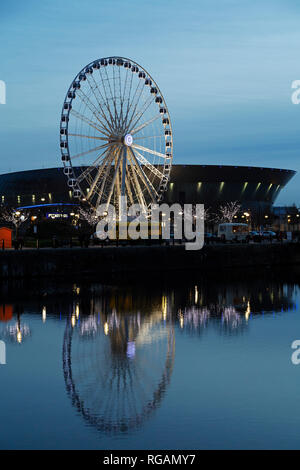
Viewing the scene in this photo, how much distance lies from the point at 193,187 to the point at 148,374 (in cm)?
11543

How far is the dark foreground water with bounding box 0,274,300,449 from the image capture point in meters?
14.7

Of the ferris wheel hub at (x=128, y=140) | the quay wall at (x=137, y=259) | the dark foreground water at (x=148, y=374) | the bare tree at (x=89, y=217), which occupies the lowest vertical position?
the dark foreground water at (x=148, y=374)

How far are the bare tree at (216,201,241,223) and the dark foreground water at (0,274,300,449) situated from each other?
86064mm

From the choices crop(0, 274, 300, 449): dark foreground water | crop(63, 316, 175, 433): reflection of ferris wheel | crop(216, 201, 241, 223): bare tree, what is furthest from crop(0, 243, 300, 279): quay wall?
crop(216, 201, 241, 223): bare tree

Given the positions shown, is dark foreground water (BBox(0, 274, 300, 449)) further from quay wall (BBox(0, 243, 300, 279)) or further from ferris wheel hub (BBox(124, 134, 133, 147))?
ferris wheel hub (BBox(124, 134, 133, 147))

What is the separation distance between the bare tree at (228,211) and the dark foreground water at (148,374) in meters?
86.1

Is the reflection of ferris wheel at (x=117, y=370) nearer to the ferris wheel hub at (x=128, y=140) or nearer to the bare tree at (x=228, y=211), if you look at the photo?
the ferris wheel hub at (x=128, y=140)

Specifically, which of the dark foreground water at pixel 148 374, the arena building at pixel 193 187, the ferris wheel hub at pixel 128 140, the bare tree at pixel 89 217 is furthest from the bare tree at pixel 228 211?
the dark foreground water at pixel 148 374

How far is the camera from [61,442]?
46.2 ft

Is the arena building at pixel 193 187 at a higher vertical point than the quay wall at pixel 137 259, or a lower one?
higher

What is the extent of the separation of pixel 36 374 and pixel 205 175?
115 meters

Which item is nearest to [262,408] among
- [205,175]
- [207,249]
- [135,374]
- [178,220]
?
[135,374]

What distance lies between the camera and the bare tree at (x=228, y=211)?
125m

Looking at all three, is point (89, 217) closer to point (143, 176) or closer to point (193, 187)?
point (143, 176)
